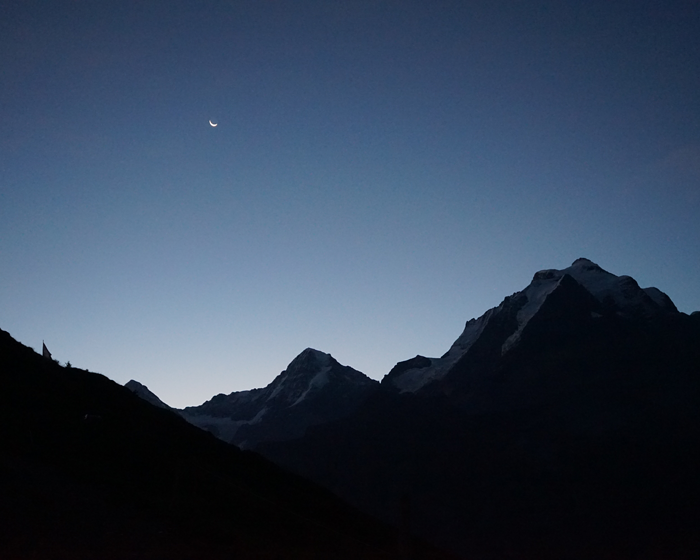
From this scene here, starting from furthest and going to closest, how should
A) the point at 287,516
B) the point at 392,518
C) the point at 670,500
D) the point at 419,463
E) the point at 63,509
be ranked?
the point at 419,463 < the point at 392,518 < the point at 670,500 < the point at 287,516 < the point at 63,509

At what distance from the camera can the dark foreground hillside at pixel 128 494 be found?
17531 mm

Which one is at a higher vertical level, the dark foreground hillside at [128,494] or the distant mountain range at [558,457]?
the distant mountain range at [558,457]

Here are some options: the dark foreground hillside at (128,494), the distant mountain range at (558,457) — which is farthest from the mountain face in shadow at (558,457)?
the dark foreground hillside at (128,494)

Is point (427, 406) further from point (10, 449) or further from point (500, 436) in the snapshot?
point (10, 449)

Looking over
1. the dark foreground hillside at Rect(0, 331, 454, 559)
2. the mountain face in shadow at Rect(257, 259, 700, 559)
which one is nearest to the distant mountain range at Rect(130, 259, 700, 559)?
the mountain face in shadow at Rect(257, 259, 700, 559)

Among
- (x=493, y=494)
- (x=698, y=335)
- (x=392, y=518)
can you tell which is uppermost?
(x=698, y=335)

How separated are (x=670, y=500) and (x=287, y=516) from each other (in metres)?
130

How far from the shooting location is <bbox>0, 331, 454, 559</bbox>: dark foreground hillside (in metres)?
17.5

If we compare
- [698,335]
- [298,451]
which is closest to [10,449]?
[298,451]

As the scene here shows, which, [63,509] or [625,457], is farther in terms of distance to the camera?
[625,457]

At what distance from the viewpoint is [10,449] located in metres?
21.4

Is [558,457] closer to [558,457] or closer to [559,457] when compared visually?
[558,457]

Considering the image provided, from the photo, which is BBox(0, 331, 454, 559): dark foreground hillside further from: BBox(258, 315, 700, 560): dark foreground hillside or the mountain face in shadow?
the mountain face in shadow

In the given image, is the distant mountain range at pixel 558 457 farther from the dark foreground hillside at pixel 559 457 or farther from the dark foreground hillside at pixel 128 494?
the dark foreground hillside at pixel 128 494
